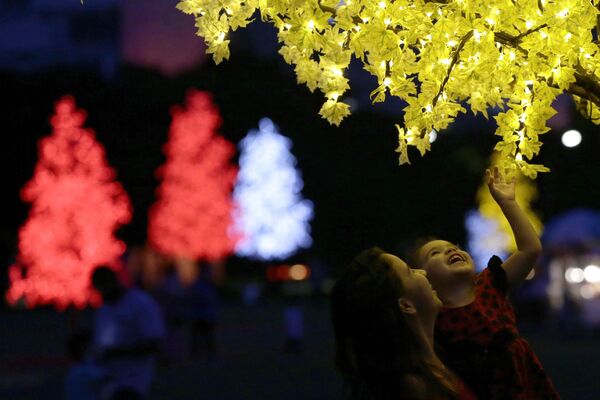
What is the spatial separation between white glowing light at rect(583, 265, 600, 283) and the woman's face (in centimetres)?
3312

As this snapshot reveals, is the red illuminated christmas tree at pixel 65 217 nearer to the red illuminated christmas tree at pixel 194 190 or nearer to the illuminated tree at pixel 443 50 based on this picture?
the red illuminated christmas tree at pixel 194 190

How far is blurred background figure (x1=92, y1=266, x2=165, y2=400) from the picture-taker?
1080cm

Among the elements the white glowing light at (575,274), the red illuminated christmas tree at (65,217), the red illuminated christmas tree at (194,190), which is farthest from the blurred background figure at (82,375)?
the red illuminated christmas tree at (194,190)

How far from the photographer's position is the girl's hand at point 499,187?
5.32 meters

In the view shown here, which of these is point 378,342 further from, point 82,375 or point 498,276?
point 82,375

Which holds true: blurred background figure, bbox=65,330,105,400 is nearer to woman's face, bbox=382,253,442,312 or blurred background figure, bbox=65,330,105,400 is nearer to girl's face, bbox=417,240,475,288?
girl's face, bbox=417,240,475,288

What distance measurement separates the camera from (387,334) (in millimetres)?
4039

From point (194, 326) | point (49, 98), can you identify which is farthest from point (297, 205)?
point (194, 326)

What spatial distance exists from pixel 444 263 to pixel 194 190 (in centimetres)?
5144

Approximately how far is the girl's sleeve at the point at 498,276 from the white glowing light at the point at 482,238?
5912 centimetres

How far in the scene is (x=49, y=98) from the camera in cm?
5609

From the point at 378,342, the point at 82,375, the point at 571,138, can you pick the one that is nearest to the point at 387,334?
the point at 378,342

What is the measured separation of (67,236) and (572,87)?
31284mm

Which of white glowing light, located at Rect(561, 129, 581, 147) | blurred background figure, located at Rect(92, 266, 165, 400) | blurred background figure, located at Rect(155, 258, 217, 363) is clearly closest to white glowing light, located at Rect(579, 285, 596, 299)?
blurred background figure, located at Rect(155, 258, 217, 363)
